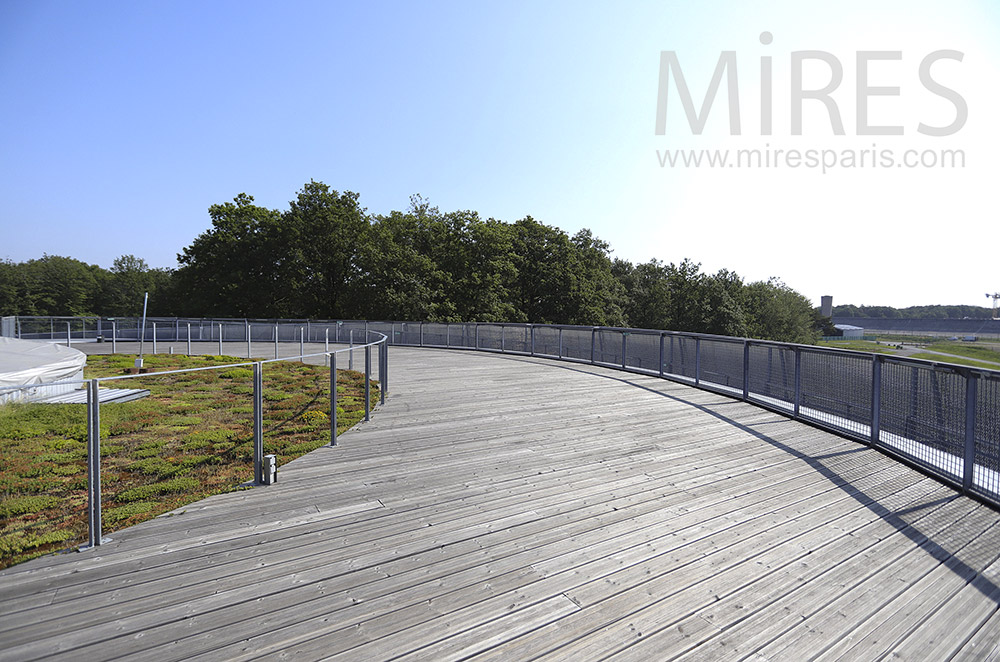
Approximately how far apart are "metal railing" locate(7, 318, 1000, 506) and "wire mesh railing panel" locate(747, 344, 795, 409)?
17mm

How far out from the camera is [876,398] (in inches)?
253

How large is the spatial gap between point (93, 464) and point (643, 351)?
39.3 ft

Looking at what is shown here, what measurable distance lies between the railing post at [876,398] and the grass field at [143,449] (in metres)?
7.22

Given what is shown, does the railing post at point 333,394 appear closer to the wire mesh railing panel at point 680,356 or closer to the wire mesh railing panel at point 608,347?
the wire mesh railing panel at point 680,356

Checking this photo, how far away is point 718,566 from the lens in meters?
3.47

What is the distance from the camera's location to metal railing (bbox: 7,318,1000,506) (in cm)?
486

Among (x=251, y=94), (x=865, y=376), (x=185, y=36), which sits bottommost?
(x=865, y=376)

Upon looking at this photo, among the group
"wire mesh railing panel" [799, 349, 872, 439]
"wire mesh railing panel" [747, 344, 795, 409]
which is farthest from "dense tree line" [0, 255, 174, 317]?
"wire mesh railing panel" [799, 349, 872, 439]

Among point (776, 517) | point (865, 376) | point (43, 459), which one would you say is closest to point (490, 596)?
point (776, 517)

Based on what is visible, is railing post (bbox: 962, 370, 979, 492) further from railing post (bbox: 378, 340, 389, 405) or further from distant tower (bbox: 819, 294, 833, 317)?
distant tower (bbox: 819, 294, 833, 317)

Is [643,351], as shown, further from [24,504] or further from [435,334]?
[24,504]

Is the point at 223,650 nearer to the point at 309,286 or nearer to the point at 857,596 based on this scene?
the point at 857,596

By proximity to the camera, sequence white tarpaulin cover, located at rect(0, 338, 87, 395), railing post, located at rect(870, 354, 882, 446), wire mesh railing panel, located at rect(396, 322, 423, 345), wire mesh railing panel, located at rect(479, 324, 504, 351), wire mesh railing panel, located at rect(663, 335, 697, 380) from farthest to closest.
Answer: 1. wire mesh railing panel, located at rect(396, 322, 423, 345)
2. wire mesh railing panel, located at rect(479, 324, 504, 351)
3. wire mesh railing panel, located at rect(663, 335, 697, 380)
4. white tarpaulin cover, located at rect(0, 338, 87, 395)
5. railing post, located at rect(870, 354, 882, 446)

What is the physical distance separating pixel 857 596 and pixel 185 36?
34.2 metres
